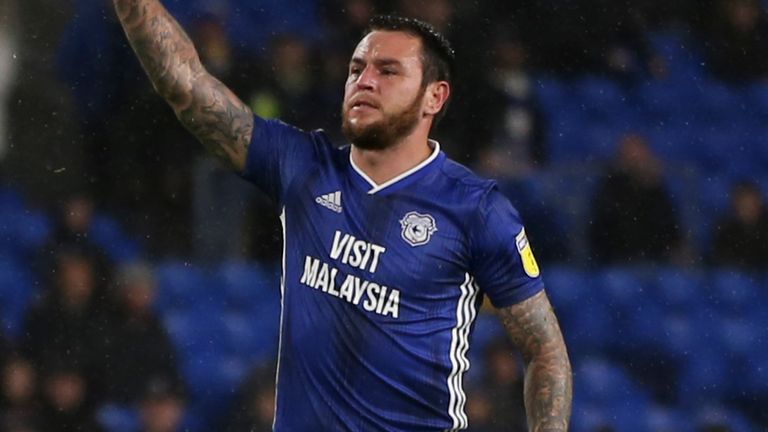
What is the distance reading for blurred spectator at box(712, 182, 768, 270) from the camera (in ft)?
21.1

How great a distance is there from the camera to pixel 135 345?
5.75 meters

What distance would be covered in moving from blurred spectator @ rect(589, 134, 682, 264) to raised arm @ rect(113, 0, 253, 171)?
A: 3156mm

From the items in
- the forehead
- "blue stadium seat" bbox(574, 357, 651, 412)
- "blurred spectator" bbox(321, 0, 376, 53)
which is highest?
"blurred spectator" bbox(321, 0, 376, 53)

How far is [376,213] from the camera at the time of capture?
11.1 feet

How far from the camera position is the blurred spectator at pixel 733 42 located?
657 cm

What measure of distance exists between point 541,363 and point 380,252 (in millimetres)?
482

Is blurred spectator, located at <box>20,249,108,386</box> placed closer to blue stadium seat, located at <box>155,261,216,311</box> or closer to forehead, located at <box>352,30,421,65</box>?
blue stadium seat, located at <box>155,261,216,311</box>

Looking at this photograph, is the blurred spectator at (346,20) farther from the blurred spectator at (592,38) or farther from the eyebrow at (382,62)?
the eyebrow at (382,62)

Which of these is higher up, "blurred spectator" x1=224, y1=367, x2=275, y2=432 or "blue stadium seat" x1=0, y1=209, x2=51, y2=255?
"blue stadium seat" x1=0, y1=209, x2=51, y2=255

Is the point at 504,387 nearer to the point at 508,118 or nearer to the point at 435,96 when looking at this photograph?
the point at 508,118

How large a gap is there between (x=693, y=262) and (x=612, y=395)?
27.7 inches

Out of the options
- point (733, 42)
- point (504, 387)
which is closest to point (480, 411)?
point (504, 387)

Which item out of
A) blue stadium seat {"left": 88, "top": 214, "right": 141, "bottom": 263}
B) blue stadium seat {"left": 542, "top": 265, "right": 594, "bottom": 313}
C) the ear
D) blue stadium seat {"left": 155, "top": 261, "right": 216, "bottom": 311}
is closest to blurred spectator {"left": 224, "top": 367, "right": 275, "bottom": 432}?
blue stadium seat {"left": 155, "top": 261, "right": 216, "bottom": 311}

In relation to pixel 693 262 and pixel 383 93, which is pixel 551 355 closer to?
pixel 383 93
